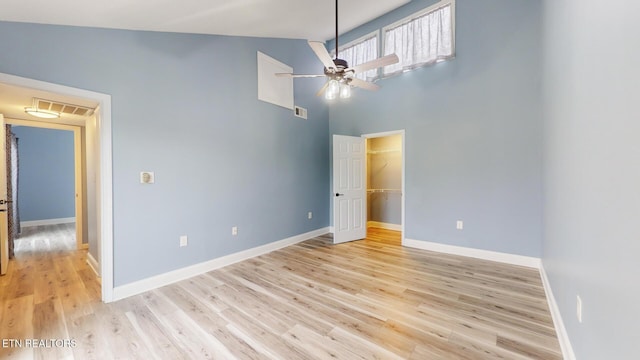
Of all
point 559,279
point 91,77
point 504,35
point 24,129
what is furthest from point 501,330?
point 24,129

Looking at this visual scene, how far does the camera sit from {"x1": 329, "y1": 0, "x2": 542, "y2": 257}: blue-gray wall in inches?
131

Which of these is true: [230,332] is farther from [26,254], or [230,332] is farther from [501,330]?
[26,254]

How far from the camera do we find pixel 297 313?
2.34m

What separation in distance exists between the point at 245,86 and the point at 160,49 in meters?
1.14

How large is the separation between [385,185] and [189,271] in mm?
4373

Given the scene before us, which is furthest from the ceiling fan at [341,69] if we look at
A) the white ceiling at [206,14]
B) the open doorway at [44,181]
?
the open doorway at [44,181]

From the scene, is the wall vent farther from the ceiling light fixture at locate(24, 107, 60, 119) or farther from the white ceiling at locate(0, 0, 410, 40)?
the ceiling light fixture at locate(24, 107, 60, 119)

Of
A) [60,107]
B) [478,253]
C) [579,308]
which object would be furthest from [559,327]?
[60,107]

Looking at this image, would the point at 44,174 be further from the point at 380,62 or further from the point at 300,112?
the point at 380,62

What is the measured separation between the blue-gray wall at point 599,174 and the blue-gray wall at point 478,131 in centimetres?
153

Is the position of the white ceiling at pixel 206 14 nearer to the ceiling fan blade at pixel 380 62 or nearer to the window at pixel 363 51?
the window at pixel 363 51

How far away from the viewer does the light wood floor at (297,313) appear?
185 centimetres

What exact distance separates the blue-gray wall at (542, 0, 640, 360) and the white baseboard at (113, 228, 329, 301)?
352cm

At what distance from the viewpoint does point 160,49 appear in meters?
2.90
